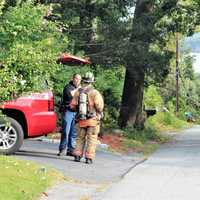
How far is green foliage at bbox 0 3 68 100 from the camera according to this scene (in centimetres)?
1062

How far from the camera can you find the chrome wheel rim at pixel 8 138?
46.2 ft

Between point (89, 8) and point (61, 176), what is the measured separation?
1256cm

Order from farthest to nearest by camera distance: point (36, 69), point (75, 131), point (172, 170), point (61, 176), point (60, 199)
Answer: point (75, 131), point (172, 170), point (61, 176), point (36, 69), point (60, 199)

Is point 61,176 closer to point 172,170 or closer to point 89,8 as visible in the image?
point 172,170

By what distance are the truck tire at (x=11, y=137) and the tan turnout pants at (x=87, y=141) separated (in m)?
1.18

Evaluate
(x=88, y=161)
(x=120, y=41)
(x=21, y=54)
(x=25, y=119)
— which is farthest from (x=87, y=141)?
(x=120, y=41)

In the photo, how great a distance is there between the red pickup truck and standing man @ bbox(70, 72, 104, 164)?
2.20ft

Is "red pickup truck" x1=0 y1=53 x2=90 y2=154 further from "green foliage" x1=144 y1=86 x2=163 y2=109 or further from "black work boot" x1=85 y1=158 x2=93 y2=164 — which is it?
"green foliage" x1=144 y1=86 x2=163 y2=109

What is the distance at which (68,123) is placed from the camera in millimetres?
15117

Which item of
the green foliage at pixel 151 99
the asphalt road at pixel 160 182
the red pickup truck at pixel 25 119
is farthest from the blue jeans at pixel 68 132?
the green foliage at pixel 151 99

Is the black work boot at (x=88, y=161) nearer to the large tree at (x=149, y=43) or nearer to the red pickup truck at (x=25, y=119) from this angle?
the red pickup truck at (x=25, y=119)

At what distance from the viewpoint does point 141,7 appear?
84.4 feet

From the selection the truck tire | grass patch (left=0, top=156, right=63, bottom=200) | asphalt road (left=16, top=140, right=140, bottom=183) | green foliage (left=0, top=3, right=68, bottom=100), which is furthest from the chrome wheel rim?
green foliage (left=0, top=3, right=68, bottom=100)

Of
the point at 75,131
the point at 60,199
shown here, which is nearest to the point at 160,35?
the point at 75,131
